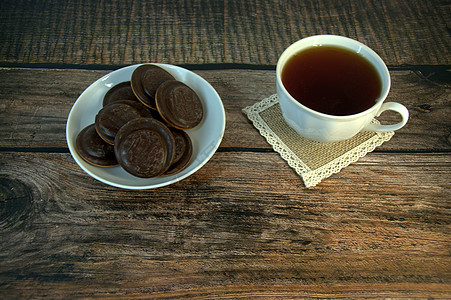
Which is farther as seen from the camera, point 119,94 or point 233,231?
point 119,94

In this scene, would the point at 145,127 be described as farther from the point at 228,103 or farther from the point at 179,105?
the point at 228,103

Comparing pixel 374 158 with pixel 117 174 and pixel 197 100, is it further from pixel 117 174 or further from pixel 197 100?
pixel 117 174

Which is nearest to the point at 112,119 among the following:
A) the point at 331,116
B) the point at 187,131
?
the point at 187,131

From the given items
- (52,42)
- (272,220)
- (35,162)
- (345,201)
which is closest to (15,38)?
(52,42)

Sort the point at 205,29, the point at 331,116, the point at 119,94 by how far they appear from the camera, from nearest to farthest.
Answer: the point at 331,116
the point at 119,94
the point at 205,29

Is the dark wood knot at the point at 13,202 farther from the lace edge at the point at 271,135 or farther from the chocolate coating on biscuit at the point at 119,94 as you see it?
the lace edge at the point at 271,135

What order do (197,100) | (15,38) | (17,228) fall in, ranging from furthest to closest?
(15,38), (197,100), (17,228)
